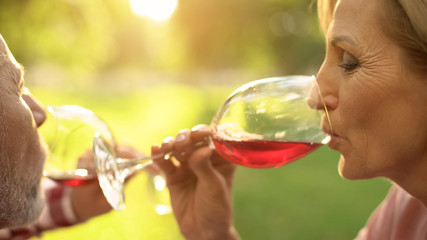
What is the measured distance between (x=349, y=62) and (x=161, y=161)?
46.4 inches

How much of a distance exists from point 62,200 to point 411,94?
2.51 metres

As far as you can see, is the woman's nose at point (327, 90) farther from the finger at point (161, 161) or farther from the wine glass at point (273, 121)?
the finger at point (161, 161)

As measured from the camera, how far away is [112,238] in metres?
7.89

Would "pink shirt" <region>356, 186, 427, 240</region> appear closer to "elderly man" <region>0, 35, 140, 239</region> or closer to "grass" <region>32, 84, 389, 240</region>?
"elderly man" <region>0, 35, 140, 239</region>

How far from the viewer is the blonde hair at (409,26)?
81.7 inches

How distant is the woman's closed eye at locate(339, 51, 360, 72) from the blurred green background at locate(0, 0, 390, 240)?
685 millimetres

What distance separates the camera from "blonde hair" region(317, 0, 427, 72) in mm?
2076

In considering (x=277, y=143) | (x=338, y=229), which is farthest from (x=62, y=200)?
(x=338, y=229)

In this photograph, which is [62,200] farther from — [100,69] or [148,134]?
[100,69]

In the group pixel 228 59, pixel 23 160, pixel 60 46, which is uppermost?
pixel 23 160

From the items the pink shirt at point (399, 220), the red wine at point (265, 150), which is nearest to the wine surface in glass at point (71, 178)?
the red wine at point (265, 150)

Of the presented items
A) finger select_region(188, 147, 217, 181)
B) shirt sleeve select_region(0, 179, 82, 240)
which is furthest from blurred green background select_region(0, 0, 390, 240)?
finger select_region(188, 147, 217, 181)

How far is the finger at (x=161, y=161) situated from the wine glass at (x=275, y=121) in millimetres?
451

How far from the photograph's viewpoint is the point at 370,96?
224 centimetres
